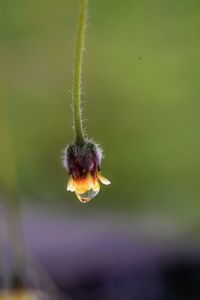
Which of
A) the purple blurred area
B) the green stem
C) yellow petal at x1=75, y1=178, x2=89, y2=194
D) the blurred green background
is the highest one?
the blurred green background

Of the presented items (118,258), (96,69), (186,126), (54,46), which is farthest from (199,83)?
(118,258)

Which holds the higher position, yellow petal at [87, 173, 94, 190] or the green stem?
the green stem

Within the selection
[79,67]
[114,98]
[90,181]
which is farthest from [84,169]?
[114,98]

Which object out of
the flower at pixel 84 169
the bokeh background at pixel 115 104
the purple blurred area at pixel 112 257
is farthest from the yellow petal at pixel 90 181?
the purple blurred area at pixel 112 257

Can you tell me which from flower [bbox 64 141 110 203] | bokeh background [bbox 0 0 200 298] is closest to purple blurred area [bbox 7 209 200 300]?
bokeh background [bbox 0 0 200 298]

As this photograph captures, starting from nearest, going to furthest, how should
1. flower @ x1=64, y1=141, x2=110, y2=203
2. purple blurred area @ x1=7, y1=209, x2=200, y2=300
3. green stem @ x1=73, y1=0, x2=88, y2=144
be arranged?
1. green stem @ x1=73, y1=0, x2=88, y2=144
2. flower @ x1=64, y1=141, x2=110, y2=203
3. purple blurred area @ x1=7, y1=209, x2=200, y2=300

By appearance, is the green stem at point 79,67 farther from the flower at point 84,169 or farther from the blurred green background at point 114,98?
the blurred green background at point 114,98

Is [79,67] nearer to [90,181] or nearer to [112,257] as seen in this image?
[90,181]

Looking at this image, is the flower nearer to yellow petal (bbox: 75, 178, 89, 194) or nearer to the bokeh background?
Result: yellow petal (bbox: 75, 178, 89, 194)
